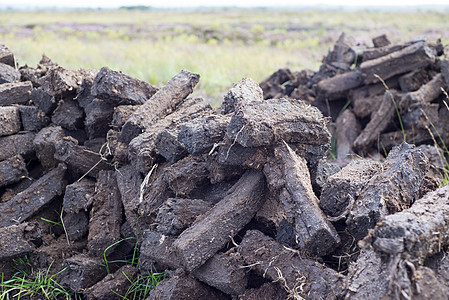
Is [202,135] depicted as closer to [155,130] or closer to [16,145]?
[155,130]

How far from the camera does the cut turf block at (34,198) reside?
11.2 feet

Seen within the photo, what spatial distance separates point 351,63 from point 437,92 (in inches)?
63.1

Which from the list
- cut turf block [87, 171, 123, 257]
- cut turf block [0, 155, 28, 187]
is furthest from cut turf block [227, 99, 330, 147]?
cut turf block [0, 155, 28, 187]

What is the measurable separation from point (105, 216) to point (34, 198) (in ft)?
2.34

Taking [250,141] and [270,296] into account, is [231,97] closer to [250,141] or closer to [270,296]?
[250,141]

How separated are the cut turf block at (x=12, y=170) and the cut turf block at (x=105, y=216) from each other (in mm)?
762

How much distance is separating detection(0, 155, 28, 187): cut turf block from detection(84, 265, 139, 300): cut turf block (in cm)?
139

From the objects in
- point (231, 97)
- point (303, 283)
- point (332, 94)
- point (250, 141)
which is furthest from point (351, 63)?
point (303, 283)

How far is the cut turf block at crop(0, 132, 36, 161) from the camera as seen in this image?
3.73m

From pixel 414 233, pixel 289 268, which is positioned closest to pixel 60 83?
pixel 289 268

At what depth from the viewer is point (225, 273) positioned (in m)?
2.46

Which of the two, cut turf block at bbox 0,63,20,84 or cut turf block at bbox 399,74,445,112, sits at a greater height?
cut turf block at bbox 0,63,20,84

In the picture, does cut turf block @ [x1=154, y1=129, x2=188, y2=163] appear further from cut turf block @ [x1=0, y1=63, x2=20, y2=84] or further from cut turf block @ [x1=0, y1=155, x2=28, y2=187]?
cut turf block @ [x1=0, y1=63, x2=20, y2=84]

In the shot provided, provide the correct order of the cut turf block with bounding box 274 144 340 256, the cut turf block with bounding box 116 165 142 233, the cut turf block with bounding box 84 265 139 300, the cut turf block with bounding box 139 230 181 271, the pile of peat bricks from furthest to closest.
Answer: the cut turf block with bounding box 116 165 142 233 < the cut turf block with bounding box 84 265 139 300 < the cut turf block with bounding box 139 230 181 271 < the cut turf block with bounding box 274 144 340 256 < the pile of peat bricks
